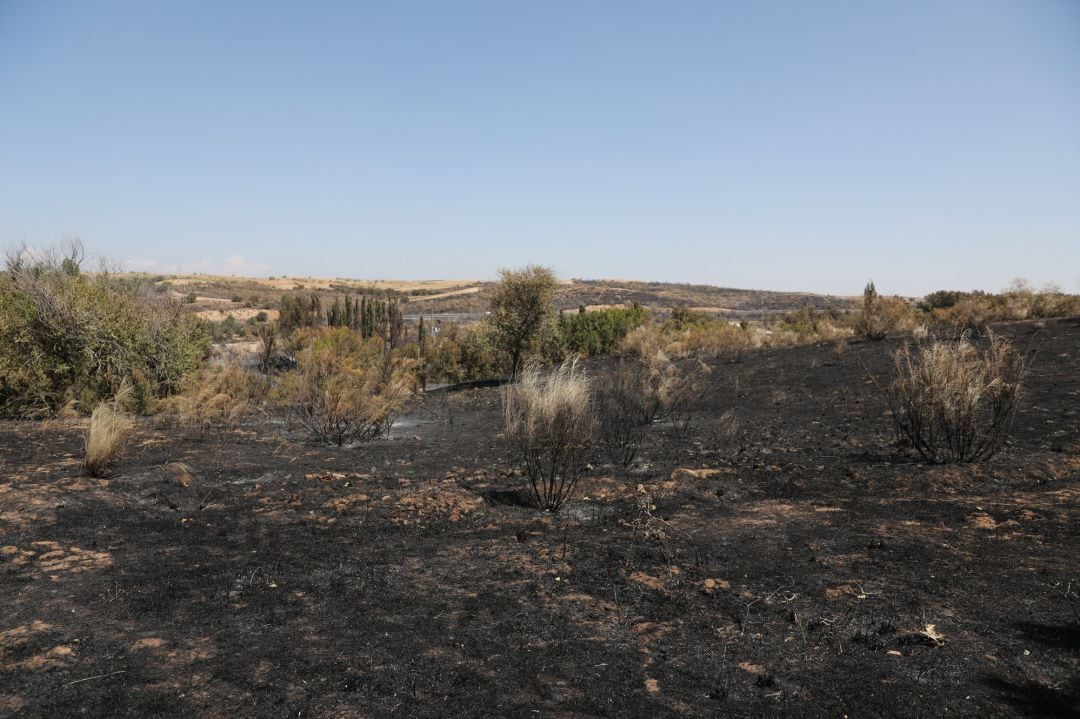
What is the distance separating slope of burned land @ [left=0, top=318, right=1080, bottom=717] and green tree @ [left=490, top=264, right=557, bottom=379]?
14969mm

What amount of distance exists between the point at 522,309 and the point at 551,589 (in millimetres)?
19268

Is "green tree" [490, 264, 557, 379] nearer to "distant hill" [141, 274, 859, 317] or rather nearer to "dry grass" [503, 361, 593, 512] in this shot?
"dry grass" [503, 361, 593, 512]

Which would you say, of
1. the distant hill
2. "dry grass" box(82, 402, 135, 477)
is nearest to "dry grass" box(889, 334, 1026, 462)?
"dry grass" box(82, 402, 135, 477)

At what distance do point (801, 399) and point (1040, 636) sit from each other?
9676 mm

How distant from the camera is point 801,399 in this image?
1298 centimetres

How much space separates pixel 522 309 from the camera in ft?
77.3

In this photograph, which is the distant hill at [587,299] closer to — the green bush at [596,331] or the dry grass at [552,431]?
the green bush at [596,331]

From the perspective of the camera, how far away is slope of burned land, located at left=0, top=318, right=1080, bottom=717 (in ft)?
10.8

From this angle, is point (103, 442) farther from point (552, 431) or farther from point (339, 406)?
point (552, 431)

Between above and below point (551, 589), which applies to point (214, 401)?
below

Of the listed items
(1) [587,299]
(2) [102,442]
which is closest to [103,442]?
(2) [102,442]

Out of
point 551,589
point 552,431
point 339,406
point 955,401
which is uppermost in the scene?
point 955,401

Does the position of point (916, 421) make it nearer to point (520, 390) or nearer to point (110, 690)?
point (520, 390)

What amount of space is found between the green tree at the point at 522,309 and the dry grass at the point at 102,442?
15836 millimetres
